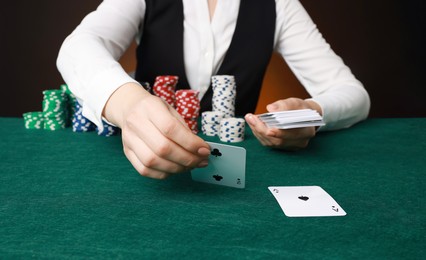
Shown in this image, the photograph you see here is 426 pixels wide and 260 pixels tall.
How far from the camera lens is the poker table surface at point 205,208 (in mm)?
846

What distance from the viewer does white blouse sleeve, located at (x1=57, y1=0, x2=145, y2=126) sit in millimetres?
1396

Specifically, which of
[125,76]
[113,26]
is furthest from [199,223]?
[113,26]

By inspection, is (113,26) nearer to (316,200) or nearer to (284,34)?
(284,34)

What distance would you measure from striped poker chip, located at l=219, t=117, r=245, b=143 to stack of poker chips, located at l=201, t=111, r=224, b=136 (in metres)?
0.07

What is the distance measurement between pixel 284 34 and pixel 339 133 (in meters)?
0.86

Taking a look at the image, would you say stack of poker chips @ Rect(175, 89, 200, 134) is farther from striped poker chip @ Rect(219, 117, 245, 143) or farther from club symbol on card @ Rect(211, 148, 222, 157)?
club symbol on card @ Rect(211, 148, 222, 157)

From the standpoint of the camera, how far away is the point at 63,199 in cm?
110

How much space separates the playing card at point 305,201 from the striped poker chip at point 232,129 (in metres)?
0.61

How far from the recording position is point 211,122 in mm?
1892

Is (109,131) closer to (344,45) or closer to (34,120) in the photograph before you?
(34,120)

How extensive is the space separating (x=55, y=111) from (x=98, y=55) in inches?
22.7

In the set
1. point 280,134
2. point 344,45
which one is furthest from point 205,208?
point 344,45

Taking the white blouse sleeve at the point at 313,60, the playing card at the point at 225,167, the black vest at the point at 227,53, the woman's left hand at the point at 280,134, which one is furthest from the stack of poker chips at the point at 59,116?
the white blouse sleeve at the point at 313,60

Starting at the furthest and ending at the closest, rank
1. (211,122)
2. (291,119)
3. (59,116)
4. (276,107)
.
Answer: (59,116), (211,122), (276,107), (291,119)
